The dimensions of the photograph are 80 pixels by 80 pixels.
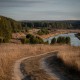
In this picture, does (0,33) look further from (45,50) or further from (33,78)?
A: (33,78)

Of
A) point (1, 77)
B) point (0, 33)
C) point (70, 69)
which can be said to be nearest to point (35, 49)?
point (70, 69)

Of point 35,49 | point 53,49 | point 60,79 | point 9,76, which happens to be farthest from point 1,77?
point 53,49

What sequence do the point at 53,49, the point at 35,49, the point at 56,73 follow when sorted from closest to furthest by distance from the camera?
1. the point at 56,73
2. the point at 35,49
3. the point at 53,49

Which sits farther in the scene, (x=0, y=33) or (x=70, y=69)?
(x=0, y=33)

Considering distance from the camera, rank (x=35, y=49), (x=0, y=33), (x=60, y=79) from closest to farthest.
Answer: (x=60, y=79) < (x=35, y=49) < (x=0, y=33)

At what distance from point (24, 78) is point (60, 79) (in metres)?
2.07

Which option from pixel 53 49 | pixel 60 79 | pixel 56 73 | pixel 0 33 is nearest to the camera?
pixel 60 79

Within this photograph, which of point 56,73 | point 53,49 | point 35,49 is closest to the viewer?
point 56,73

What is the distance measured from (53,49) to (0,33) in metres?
25.4

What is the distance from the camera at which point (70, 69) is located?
1884 cm

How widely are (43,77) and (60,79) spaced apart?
1.07 meters

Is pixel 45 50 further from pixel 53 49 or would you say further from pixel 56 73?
pixel 56 73

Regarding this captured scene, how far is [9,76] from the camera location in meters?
17.1

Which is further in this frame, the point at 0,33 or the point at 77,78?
the point at 0,33
